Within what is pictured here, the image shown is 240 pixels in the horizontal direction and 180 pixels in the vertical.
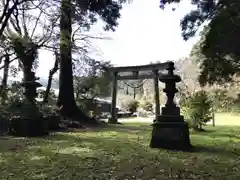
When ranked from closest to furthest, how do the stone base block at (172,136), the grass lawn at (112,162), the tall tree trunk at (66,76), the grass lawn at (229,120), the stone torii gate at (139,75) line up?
the grass lawn at (112,162)
the stone base block at (172,136)
the tall tree trunk at (66,76)
the stone torii gate at (139,75)
the grass lawn at (229,120)

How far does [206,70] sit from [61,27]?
6823 mm

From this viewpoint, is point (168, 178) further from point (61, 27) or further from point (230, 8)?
point (61, 27)

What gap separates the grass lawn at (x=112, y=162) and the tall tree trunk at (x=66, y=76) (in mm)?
6376

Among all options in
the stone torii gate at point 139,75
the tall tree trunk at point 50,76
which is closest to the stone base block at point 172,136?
the stone torii gate at point 139,75

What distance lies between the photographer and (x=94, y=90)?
69.9ft

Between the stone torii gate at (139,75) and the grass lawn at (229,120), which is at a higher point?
the stone torii gate at (139,75)

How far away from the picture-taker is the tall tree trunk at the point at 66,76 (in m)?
14.3

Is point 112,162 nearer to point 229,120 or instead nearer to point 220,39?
point 220,39

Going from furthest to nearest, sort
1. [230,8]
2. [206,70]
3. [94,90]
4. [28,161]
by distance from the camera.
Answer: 1. [94,90]
2. [206,70]
3. [230,8]
4. [28,161]

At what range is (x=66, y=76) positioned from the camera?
15531 mm

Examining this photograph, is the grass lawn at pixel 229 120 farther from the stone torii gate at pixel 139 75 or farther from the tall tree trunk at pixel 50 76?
the tall tree trunk at pixel 50 76

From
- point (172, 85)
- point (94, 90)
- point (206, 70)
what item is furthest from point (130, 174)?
point (94, 90)

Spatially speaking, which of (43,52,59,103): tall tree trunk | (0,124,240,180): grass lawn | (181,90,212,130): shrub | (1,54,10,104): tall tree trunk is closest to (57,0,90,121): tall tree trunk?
(43,52,59,103): tall tree trunk

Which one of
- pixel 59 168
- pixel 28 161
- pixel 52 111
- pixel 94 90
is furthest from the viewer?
pixel 94 90
